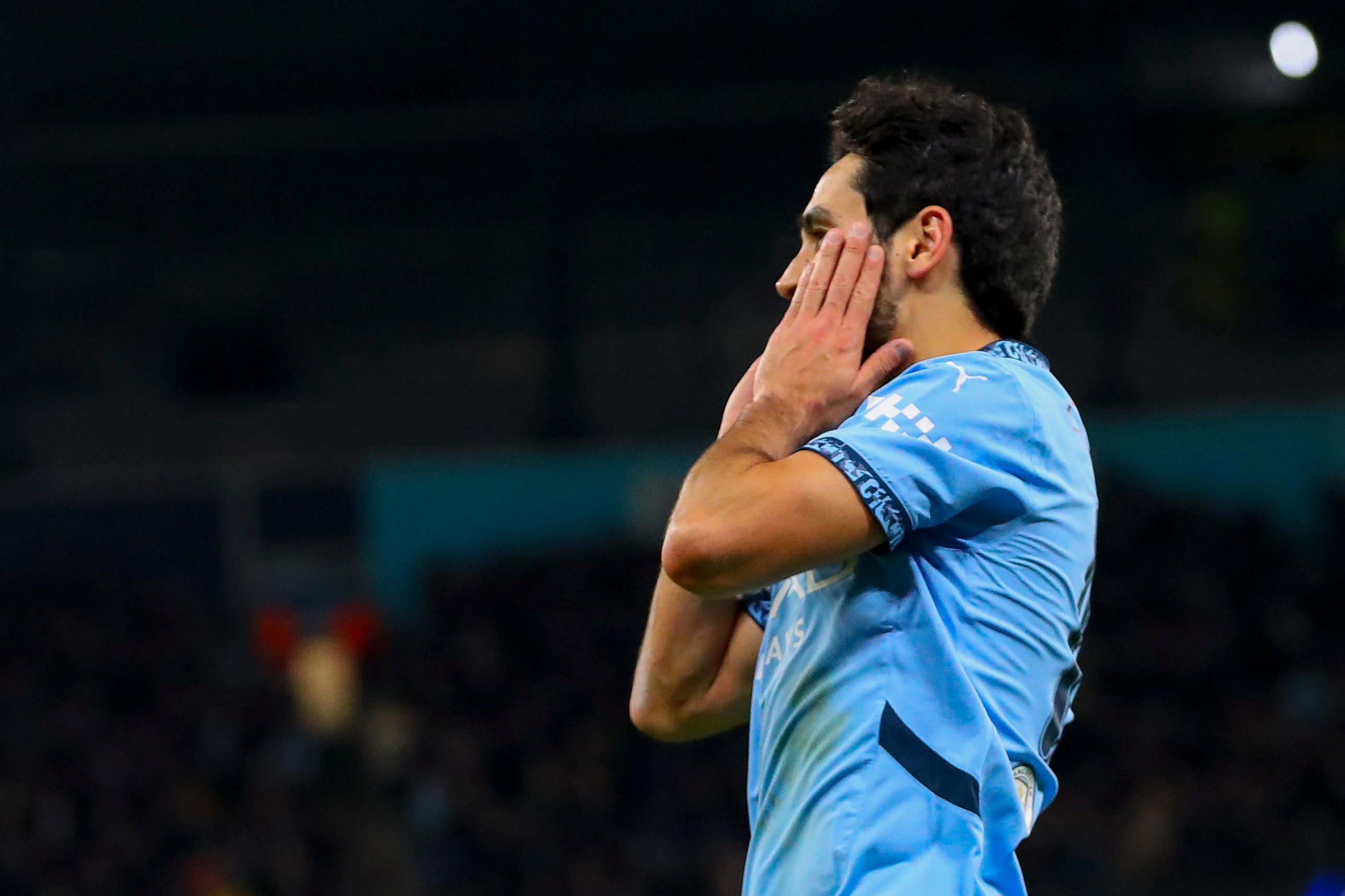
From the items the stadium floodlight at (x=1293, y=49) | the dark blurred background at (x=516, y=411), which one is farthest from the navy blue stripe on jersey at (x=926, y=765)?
the stadium floodlight at (x=1293, y=49)

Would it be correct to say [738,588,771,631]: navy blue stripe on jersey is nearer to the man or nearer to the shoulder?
the man

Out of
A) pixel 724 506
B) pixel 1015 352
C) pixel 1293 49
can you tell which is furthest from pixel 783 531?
pixel 1293 49

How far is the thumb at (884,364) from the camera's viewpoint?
71.7 inches

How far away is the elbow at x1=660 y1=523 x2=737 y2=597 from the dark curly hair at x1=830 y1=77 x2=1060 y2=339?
0.40 meters

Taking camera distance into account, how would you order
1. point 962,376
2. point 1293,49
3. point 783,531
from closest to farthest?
point 783,531, point 962,376, point 1293,49

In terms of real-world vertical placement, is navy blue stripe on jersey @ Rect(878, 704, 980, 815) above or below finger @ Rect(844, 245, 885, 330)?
below

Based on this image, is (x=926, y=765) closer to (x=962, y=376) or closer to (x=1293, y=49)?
(x=962, y=376)

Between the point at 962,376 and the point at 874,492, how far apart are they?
0.18 metres

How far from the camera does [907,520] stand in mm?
1675

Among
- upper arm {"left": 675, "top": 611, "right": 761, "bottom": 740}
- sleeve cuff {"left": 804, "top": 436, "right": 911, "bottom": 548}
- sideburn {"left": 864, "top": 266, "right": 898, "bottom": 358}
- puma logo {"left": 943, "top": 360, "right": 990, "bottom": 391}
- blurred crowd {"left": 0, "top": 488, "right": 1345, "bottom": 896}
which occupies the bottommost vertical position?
blurred crowd {"left": 0, "top": 488, "right": 1345, "bottom": 896}

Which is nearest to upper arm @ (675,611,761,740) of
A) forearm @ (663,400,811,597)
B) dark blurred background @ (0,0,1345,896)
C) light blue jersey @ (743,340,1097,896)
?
light blue jersey @ (743,340,1097,896)

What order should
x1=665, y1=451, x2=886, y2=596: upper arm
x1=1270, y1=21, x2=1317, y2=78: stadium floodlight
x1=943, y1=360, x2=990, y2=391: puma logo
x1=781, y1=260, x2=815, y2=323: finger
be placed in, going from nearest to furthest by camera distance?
x1=665, y1=451, x2=886, y2=596: upper arm < x1=943, y1=360, x2=990, y2=391: puma logo < x1=781, y1=260, x2=815, y2=323: finger < x1=1270, y1=21, x2=1317, y2=78: stadium floodlight

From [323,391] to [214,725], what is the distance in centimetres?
470

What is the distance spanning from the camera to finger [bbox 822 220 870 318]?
183 centimetres
